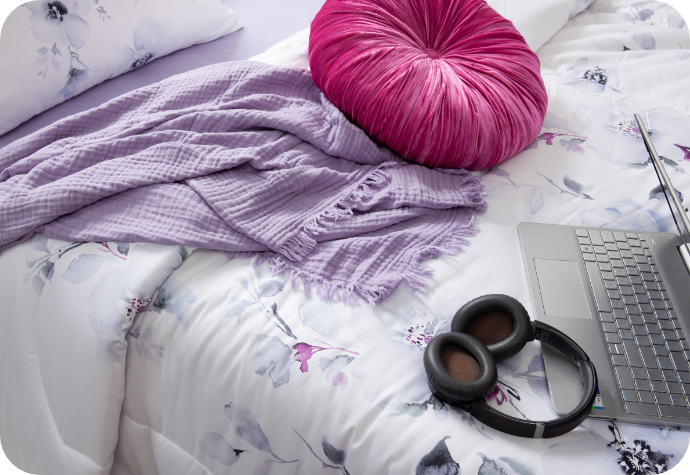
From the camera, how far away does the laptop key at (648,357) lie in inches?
23.9

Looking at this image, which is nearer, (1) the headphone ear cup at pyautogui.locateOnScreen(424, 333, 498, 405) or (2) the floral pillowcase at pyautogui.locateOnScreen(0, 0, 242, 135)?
(1) the headphone ear cup at pyautogui.locateOnScreen(424, 333, 498, 405)

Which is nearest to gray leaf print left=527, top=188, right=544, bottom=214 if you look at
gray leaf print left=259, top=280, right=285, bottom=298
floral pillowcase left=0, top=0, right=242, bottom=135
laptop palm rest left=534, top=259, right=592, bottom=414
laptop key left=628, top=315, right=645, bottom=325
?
laptop palm rest left=534, top=259, right=592, bottom=414

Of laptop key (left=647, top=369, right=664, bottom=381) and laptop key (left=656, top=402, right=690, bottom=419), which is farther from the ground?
laptop key (left=647, top=369, right=664, bottom=381)

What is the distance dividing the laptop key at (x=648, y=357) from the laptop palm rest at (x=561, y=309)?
74 mm

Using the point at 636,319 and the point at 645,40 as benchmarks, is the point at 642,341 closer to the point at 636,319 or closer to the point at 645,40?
the point at 636,319

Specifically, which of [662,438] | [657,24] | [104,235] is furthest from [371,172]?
[657,24]

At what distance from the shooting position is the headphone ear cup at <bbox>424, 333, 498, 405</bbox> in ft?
1.76

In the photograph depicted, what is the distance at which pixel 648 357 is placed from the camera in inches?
24.2

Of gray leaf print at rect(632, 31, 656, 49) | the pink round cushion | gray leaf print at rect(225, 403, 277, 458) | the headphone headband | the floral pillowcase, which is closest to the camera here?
the headphone headband

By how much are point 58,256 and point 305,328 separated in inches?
15.3

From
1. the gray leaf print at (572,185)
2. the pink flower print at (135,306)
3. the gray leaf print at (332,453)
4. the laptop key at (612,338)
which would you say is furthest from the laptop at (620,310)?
the pink flower print at (135,306)

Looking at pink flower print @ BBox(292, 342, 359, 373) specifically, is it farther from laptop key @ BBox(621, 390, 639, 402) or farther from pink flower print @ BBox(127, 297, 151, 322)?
laptop key @ BBox(621, 390, 639, 402)

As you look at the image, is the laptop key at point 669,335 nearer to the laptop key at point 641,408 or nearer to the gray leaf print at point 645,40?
the laptop key at point 641,408

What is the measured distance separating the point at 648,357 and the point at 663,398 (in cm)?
6
